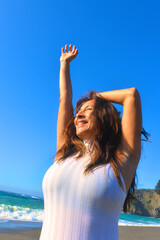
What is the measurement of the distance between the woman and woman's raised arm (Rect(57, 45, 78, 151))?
3cm

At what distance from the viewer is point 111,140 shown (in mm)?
1435

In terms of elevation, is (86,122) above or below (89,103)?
below

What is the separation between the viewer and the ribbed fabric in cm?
116

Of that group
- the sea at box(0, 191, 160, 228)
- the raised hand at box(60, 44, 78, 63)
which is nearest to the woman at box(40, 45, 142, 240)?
the raised hand at box(60, 44, 78, 63)

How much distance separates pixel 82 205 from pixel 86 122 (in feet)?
1.72

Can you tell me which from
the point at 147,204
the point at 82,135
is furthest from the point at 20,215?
Result: the point at 147,204

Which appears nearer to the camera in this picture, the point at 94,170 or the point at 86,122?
the point at 94,170

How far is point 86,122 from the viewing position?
60.0 inches

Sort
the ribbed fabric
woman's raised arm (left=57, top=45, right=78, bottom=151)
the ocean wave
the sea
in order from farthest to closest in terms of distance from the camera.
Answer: the ocean wave → the sea → woman's raised arm (left=57, top=45, right=78, bottom=151) → the ribbed fabric

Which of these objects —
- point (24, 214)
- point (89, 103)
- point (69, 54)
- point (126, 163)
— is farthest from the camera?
point (24, 214)

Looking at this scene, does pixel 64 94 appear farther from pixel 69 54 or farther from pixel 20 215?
pixel 20 215

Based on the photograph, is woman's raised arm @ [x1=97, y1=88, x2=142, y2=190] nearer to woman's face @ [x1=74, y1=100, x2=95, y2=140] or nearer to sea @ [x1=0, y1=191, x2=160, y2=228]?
woman's face @ [x1=74, y1=100, x2=95, y2=140]

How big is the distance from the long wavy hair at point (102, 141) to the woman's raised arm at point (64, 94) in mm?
64

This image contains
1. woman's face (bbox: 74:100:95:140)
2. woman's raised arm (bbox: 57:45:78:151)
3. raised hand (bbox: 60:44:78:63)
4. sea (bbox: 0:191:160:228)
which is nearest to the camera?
woman's face (bbox: 74:100:95:140)
